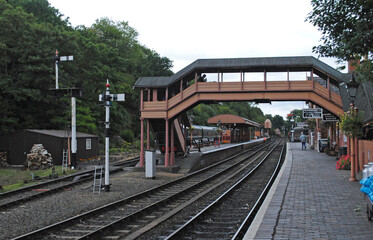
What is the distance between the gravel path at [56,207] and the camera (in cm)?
821

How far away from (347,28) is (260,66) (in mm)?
9032

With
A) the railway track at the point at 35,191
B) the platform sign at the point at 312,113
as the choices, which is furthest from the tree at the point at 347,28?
the railway track at the point at 35,191

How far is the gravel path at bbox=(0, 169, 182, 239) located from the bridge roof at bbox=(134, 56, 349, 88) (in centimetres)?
763

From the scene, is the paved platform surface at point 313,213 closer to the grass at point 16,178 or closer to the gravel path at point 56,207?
the gravel path at point 56,207

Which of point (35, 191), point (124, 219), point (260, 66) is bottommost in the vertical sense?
point (35, 191)

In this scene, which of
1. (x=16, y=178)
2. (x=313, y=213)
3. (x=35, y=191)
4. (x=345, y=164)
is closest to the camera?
(x=313, y=213)

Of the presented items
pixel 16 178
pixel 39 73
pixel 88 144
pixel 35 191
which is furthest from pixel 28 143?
pixel 35 191

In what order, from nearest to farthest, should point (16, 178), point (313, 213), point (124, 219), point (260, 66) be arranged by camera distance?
point (313, 213), point (124, 219), point (16, 178), point (260, 66)

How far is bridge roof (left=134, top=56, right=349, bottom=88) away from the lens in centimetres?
1848

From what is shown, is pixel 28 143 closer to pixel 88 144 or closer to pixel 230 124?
pixel 88 144

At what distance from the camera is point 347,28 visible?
9977 mm

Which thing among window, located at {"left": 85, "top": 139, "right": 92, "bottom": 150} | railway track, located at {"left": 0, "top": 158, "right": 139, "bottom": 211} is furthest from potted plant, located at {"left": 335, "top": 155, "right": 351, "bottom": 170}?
window, located at {"left": 85, "top": 139, "right": 92, "bottom": 150}

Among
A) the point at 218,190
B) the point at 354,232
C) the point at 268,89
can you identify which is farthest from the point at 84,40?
the point at 354,232

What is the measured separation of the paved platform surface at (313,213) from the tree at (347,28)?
3201 mm
